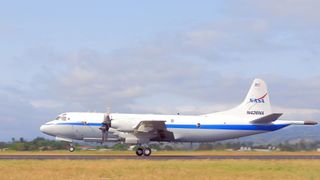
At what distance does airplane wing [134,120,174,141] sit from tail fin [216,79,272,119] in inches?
273

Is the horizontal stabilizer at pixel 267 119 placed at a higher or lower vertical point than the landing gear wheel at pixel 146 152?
higher

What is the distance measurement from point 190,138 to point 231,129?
3.87m

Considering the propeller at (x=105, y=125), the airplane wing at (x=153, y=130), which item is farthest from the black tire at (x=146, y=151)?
the propeller at (x=105, y=125)

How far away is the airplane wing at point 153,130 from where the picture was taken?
4984 cm

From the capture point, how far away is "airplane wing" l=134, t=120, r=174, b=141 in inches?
1962

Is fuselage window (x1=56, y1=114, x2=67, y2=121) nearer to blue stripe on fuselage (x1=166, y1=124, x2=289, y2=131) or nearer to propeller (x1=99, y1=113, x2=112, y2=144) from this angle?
propeller (x1=99, y1=113, x2=112, y2=144)

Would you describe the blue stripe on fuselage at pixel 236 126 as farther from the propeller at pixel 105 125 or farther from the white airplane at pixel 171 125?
→ the propeller at pixel 105 125

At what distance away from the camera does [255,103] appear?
185 ft

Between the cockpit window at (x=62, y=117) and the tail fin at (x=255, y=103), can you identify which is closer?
the cockpit window at (x=62, y=117)
